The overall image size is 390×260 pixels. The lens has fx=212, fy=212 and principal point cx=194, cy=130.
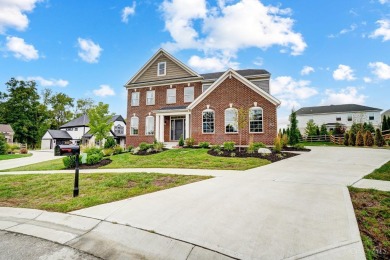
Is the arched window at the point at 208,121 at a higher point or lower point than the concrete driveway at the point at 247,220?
higher

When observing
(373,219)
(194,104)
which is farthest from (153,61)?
(373,219)

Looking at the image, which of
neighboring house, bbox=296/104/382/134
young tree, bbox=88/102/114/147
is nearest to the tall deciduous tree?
young tree, bbox=88/102/114/147

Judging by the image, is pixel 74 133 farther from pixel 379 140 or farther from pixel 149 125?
pixel 379 140

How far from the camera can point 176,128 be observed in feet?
72.7

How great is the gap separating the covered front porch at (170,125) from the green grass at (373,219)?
54.3 feet

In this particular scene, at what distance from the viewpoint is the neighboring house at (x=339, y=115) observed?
41.4m

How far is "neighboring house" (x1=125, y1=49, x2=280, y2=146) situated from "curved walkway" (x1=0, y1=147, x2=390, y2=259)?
11.8m

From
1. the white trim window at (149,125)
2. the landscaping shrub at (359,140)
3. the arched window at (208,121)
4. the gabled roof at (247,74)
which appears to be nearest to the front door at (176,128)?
the white trim window at (149,125)

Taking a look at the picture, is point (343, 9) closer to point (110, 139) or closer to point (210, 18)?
point (210, 18)

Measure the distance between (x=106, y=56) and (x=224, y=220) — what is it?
73.7 ft

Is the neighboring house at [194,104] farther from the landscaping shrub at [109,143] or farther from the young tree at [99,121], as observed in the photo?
the landscaping shrub at [109,143]

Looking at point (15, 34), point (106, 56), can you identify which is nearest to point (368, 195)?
point (106, 56)

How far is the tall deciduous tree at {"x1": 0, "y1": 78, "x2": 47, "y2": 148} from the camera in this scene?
2156 inches

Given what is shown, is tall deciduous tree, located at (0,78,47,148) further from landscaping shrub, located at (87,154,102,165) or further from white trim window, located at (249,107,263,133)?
white trim window, located at (249,107,263,133)
